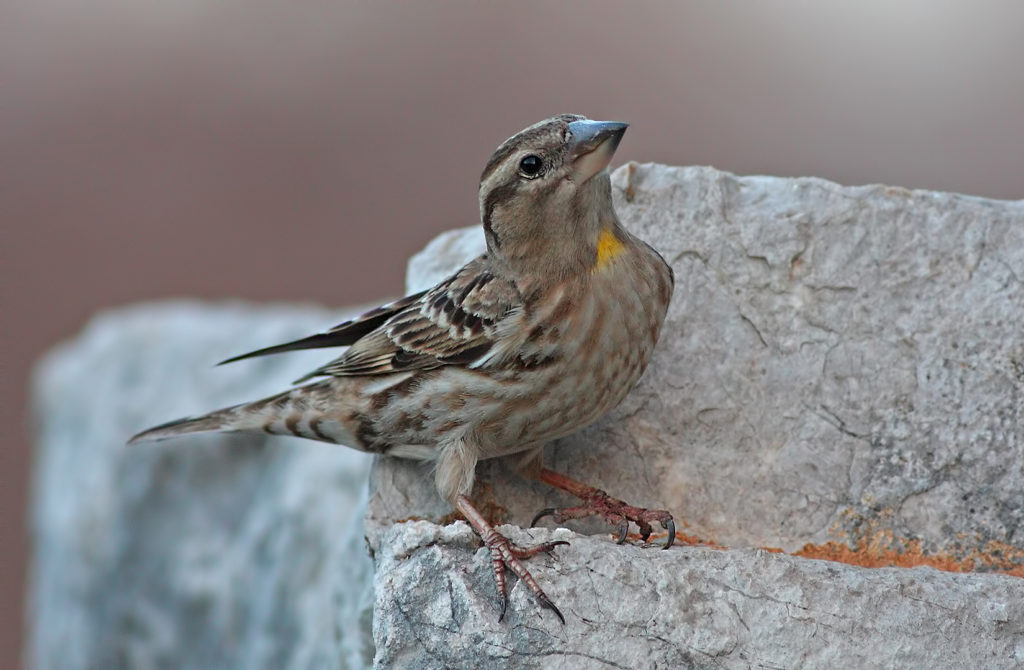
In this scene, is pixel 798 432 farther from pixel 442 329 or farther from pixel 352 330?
pixel 352 330

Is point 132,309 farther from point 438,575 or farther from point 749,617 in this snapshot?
point 749,617

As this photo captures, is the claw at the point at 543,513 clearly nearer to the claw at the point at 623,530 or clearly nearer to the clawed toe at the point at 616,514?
the clawed toe at the point at 616,514

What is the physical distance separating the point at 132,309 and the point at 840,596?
22.3 ft

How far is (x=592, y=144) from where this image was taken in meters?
4.16

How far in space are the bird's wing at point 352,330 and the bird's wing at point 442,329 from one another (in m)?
0.05

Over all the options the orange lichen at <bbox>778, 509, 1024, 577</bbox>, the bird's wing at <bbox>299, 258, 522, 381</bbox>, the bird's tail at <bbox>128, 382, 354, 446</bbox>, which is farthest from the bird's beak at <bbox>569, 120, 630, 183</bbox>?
the orange lichen at <bbox>778, 509, 1024, 577</bbox>

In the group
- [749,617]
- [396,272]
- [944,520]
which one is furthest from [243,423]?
[396,272]

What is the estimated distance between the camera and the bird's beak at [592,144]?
13.6 ft

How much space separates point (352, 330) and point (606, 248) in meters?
1.28

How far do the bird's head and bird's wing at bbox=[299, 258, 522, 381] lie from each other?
0.49 ft

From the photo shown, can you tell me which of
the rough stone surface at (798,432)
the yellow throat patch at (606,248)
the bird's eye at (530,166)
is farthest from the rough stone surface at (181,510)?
the bird's eye at (530,166)

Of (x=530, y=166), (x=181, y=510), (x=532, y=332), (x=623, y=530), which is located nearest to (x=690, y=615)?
(x=623, y=530)

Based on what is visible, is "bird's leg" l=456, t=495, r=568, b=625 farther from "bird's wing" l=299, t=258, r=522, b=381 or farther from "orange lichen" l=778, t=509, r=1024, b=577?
"orange lichen" l=778, t=509, r=1024, b=577

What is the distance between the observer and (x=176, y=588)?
7375mm
